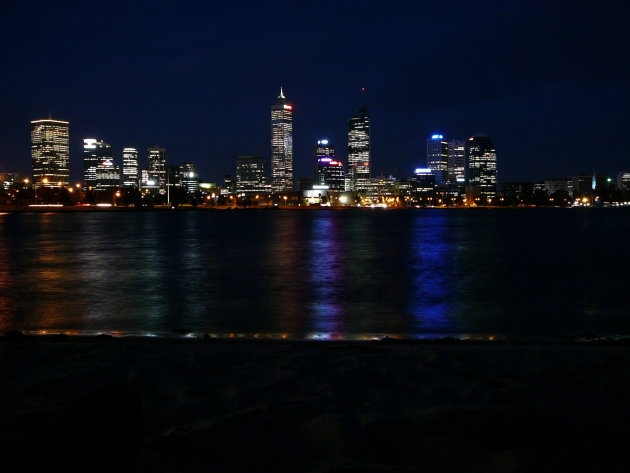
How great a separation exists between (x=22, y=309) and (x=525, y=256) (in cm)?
2897

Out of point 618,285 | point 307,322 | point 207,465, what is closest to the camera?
point 207,465

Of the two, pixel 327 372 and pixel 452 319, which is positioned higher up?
pixel 327 372

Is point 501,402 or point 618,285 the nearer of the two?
point 501,402

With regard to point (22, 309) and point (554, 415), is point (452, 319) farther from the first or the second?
point (22, 309)

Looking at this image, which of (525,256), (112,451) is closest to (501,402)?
(112,451)

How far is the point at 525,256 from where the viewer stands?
3438 cm

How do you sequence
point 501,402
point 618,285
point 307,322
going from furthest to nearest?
point 618,285, point 307,322, point 501,402

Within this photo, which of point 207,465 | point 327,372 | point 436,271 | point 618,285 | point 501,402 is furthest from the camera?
point 436,271

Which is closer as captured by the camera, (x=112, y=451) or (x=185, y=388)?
(x=112, y=451)

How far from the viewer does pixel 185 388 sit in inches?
247

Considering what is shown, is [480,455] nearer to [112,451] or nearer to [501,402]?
[501,402]

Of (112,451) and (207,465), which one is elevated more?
(112,451)

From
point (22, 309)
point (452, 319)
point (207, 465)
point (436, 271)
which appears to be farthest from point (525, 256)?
point (207, 465)

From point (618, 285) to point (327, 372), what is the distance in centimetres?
1946
